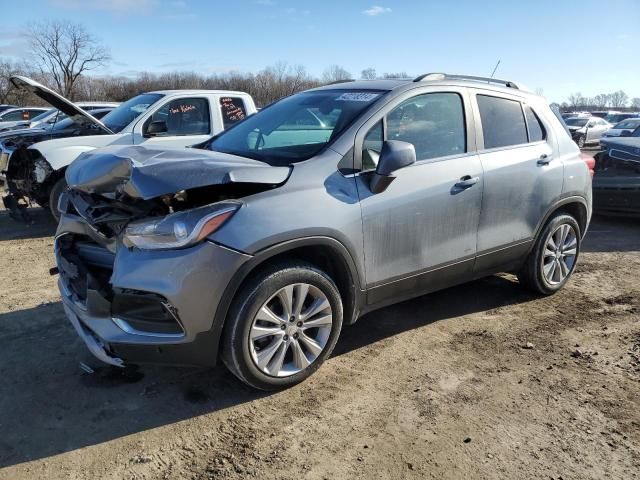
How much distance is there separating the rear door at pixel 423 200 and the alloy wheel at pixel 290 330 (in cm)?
41

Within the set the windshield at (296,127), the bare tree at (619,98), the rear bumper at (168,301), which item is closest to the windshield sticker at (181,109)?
the windshield at (296,127)

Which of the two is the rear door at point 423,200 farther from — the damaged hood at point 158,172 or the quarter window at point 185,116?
the quarter window at point 185,116

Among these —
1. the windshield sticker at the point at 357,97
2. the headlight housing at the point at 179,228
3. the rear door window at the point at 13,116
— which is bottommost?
the headlight housing at the point at 179,228

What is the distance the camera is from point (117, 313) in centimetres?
283

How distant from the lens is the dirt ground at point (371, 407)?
2572 millimetres

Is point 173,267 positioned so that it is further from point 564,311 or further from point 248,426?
point 564,311

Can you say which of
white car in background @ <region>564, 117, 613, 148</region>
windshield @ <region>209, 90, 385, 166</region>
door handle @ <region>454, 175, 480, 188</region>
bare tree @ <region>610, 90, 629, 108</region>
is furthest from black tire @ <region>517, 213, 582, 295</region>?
bare tree @ <region>610, 90, 629, 108</region>

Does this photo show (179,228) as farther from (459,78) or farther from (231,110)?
(231,110)

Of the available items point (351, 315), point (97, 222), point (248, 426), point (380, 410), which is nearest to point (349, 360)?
point (351, 315)

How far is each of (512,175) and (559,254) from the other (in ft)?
3.74

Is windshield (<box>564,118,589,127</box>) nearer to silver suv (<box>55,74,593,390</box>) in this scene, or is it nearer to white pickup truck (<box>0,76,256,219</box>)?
white pickup truck (<box>0,76,256,219</box>)

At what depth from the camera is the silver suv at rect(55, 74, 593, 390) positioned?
2760 millimetres

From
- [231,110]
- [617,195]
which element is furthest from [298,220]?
[617,195]

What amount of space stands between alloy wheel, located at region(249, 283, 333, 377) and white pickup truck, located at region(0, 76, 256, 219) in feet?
14.8
